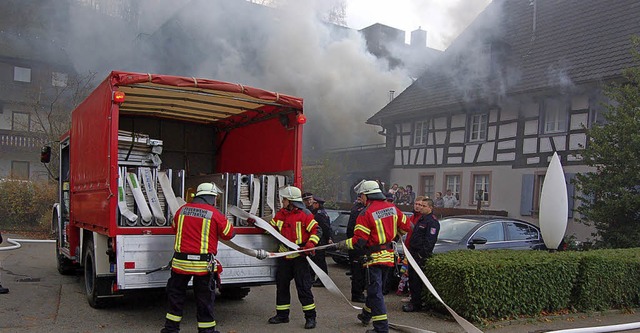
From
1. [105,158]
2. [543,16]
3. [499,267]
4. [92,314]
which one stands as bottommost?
[92,314]

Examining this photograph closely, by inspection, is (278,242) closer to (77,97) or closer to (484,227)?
(484,227)

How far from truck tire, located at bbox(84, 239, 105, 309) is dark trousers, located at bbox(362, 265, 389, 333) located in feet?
10.0

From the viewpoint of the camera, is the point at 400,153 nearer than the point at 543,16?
No

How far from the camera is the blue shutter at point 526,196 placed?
16.2m

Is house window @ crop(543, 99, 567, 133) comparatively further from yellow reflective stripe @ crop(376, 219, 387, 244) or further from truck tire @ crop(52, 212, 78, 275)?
truck tire @ crop(52, 212, 78, 275)

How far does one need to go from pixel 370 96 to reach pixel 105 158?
1647 cm

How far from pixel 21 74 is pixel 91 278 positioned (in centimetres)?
2728

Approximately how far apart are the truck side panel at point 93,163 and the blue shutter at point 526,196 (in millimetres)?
12647

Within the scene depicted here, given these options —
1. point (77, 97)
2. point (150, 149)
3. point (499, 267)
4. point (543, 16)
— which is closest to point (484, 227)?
point (499, 267)

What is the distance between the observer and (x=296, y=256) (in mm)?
6098

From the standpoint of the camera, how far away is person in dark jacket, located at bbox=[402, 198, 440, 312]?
700 cm

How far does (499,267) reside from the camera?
6.52 metres

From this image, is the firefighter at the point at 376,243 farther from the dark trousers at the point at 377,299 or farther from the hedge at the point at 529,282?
the hedge at the point at 529,282

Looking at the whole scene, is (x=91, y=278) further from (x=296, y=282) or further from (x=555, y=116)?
(x=555, y=116)
